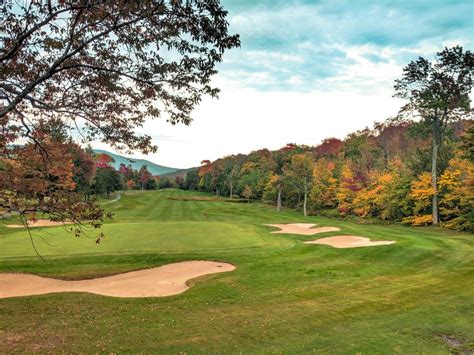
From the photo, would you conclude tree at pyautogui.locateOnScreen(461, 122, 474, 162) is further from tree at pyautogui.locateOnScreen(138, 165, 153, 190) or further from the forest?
tree at pyautogui.locateOnScreen(138, 165, 153, 190)

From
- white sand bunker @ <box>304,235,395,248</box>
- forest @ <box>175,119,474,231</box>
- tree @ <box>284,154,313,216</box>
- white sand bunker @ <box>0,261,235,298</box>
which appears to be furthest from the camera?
tree @ <box>284,154,313,216</box>

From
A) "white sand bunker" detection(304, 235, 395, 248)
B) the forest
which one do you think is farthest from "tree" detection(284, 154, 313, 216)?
"white sand bunker" detection(304, 235, 395, 248)

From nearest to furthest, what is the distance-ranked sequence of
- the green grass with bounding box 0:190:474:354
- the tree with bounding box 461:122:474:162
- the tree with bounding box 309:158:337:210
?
the green grass with bounding box 0:190:474:354, the tree with bounding box 461:122:474:162, the tree with bounding box 309:158:337:210

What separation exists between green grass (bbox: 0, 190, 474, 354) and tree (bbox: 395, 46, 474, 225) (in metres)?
16.2

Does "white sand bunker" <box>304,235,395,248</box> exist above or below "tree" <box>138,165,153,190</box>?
below

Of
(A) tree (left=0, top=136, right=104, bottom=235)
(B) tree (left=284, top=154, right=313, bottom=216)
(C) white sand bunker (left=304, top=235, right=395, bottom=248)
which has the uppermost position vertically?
(B) tree (left=284, top=154, right=313, bottom=216)

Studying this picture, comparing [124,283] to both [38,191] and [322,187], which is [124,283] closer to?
[38,191]

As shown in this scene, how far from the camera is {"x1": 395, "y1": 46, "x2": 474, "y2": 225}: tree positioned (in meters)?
28.0

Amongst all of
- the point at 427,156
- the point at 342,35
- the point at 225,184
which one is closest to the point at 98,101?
the point at 342,35

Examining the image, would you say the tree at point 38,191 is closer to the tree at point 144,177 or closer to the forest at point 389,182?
the forest at point 389,182

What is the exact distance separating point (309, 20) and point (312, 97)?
56.9 feet

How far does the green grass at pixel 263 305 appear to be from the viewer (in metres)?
7.37

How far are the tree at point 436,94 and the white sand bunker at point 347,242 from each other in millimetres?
13528

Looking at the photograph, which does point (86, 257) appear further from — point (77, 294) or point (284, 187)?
point (284, 187)
